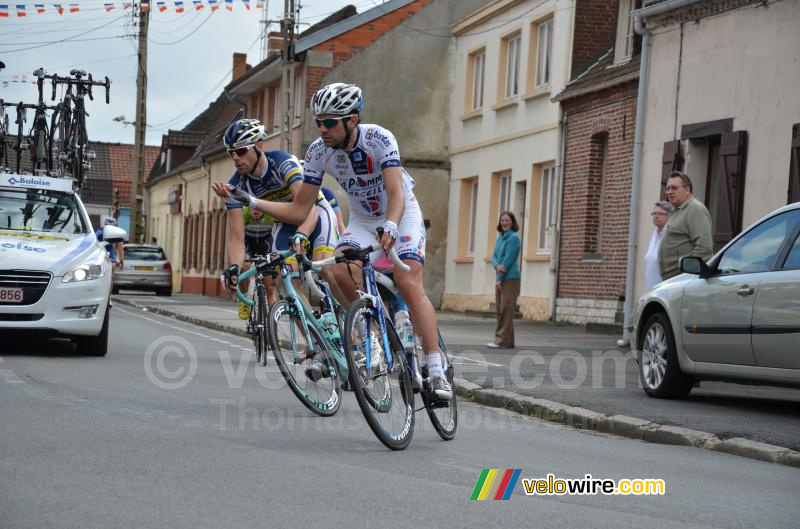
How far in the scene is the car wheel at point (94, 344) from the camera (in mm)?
14208

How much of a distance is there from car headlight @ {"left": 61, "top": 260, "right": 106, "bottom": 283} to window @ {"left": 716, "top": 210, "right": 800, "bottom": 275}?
20.4ft

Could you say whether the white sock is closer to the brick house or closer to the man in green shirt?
the man in green shirt

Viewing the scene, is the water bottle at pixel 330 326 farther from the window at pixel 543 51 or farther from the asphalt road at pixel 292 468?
the window at pixel 543 51

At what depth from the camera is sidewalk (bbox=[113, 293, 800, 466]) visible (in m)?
9.52

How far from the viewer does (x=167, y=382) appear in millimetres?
11719

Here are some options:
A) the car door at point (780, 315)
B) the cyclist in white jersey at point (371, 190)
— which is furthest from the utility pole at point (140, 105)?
the cyclist in white jersey at point (371, 190)

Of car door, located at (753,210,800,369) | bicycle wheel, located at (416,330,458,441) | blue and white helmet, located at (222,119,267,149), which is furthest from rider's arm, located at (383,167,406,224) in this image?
car door, located at (753,210,800,369)

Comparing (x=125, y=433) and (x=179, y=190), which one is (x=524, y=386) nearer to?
(x=125, y=433)

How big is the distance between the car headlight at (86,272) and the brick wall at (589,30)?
15976 millimetres

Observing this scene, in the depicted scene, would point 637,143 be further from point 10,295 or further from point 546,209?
point 10,295

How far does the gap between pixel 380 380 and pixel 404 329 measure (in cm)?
47

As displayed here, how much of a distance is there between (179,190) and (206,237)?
7.92 meters

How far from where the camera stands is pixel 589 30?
91.9 feet

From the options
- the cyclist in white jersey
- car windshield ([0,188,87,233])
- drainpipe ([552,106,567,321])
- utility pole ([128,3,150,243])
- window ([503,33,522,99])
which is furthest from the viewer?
utility pole ([128,3,150,243])
